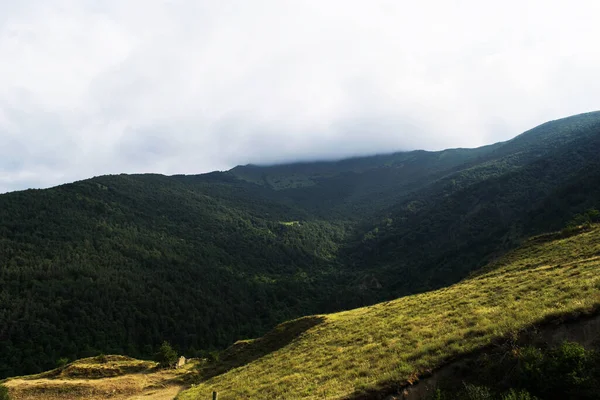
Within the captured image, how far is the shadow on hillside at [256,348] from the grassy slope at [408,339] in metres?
5.24

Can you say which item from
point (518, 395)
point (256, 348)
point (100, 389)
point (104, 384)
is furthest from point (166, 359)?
point (518, 395)

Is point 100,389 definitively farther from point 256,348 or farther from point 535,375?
point 535,375

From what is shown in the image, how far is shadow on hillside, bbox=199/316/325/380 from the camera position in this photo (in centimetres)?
3928

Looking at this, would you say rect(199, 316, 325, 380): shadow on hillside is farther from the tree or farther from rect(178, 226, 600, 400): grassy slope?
the tree

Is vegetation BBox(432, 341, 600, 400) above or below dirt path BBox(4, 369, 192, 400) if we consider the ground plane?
above

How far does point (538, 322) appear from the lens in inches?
594

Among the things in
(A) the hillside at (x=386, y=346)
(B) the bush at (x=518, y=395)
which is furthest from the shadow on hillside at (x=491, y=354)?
(B) the bush at (x=518, y=395)

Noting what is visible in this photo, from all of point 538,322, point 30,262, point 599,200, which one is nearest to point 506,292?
point 538,322

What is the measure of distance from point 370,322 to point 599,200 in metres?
114

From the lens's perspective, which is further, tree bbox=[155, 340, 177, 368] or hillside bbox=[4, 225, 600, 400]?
tree bbox=[155, 340, 177, 368]

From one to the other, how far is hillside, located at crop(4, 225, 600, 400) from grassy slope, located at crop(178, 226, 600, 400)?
0.08 metres

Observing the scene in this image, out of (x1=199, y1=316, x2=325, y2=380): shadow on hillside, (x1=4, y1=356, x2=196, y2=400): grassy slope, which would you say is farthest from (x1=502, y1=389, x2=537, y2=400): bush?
(x1=199, y1=316, x2=325, y2=380): shadow on hillside

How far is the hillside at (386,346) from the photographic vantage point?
610 inches

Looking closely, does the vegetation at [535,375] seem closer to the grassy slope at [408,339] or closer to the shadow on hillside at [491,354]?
the shadow on hillside at [491,354]
